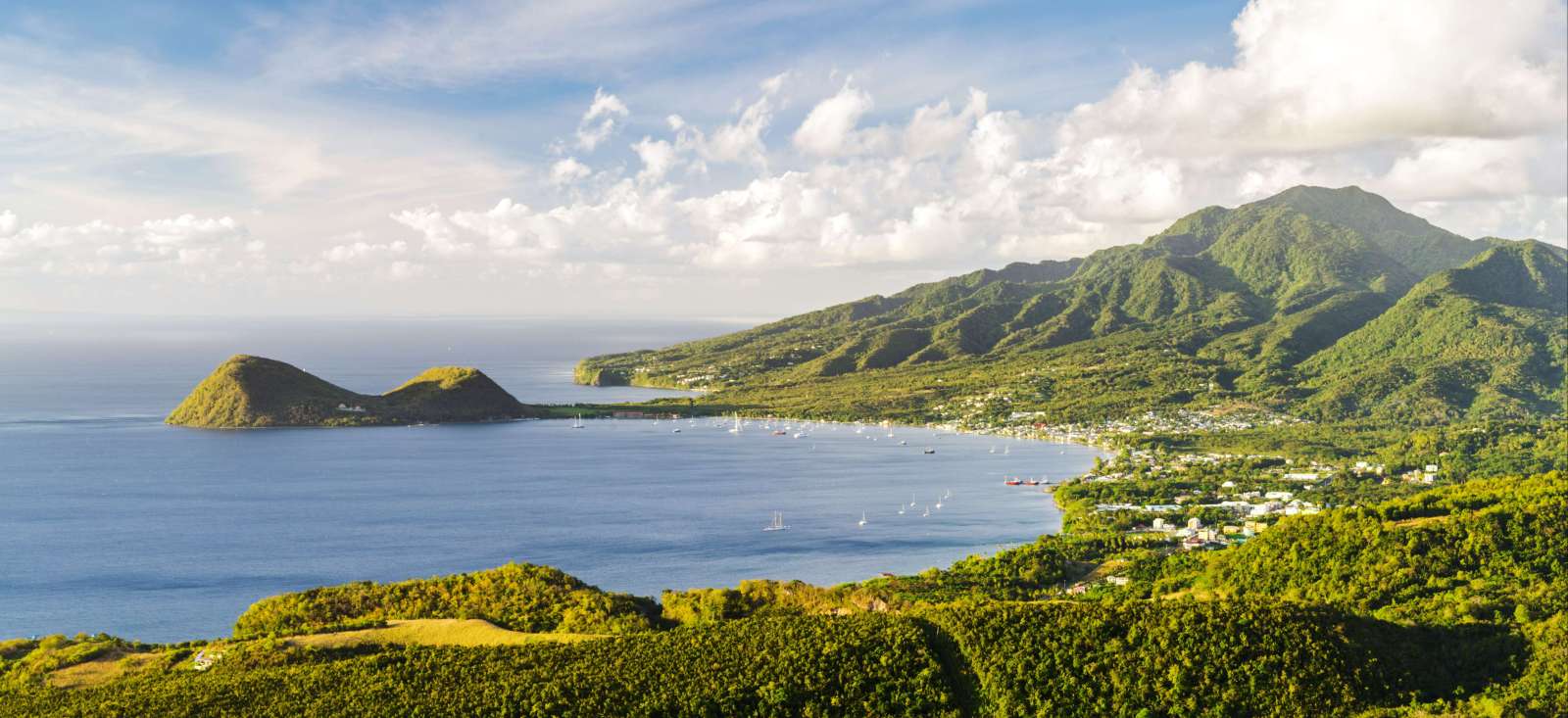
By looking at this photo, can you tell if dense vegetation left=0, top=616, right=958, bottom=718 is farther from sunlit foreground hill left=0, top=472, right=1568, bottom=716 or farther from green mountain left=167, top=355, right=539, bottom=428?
green mountain left=167, top=355, right=539, bottom=428

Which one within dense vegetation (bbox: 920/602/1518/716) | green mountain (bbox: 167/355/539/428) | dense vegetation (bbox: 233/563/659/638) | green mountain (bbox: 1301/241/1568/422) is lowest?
dense vegetation (bbox: 920/602/1518/716)

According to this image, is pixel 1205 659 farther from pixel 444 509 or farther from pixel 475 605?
pixel 444 509

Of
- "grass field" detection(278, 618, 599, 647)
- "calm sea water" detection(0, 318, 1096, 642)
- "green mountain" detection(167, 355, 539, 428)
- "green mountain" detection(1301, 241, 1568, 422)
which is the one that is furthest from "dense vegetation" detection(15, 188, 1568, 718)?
"green mountain" detection(167, 355, 539, 428)

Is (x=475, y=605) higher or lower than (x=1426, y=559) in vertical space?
higher

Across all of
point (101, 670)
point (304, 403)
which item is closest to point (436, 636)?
point (101, 670)

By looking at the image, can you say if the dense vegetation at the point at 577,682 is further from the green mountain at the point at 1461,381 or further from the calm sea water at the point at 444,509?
the green mountain at the point at 1461,381

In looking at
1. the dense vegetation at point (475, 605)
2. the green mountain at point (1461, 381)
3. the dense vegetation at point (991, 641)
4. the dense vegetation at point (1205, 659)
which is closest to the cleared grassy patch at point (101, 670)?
→ the dense vegetation at point (991, 641)

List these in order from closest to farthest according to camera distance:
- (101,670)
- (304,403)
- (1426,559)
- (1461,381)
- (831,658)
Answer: (831,658)
(101,670)
(1426,559)
(304,403)
(1461,381)
